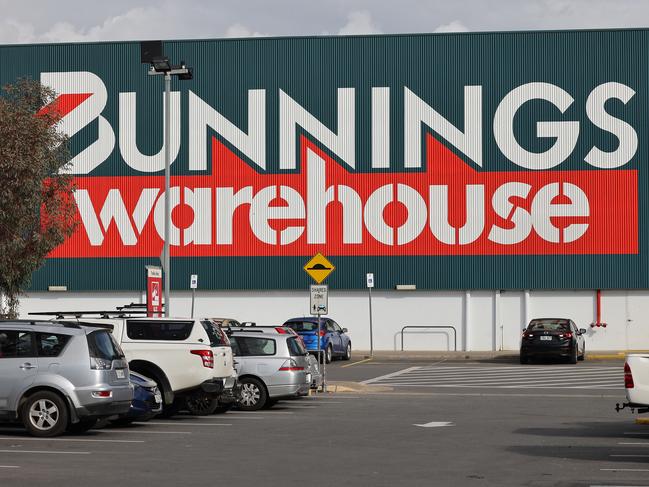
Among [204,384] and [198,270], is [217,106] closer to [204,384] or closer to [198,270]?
[198,270]

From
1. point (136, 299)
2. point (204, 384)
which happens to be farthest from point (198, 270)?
point (204, 384)

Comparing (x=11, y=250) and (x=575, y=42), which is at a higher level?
(x=575, y=42)

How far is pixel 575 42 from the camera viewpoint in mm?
50188

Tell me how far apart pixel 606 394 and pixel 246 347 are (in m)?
9.14

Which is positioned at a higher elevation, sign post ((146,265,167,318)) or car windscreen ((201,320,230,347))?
sign post ((146,265,167,318))

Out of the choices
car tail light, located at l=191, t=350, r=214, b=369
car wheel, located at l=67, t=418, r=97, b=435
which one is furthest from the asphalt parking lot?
car tail light, located at l=191, t=350, r=214, b=369

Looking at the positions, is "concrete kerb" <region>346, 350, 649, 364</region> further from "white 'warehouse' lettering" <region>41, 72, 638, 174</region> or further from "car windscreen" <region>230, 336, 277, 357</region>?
"car windscreen" <region>230, 336, 277, 357</region>

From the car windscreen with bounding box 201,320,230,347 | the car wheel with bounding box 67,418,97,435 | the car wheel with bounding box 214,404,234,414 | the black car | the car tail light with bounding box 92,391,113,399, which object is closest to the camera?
the car tail light with bounding box 92,391,113,399

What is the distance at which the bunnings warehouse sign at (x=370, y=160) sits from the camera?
162 ft

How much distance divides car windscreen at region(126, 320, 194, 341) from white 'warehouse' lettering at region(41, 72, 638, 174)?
1137 inches

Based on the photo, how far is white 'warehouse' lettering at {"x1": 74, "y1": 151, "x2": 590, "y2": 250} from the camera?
49.4m

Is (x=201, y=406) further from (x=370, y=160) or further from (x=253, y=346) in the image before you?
(x=370, y=160)

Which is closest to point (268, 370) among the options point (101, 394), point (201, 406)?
point (201, 406)

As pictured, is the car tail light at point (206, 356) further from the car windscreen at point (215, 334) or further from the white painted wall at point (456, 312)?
the white painted wall at point (456, 312)
